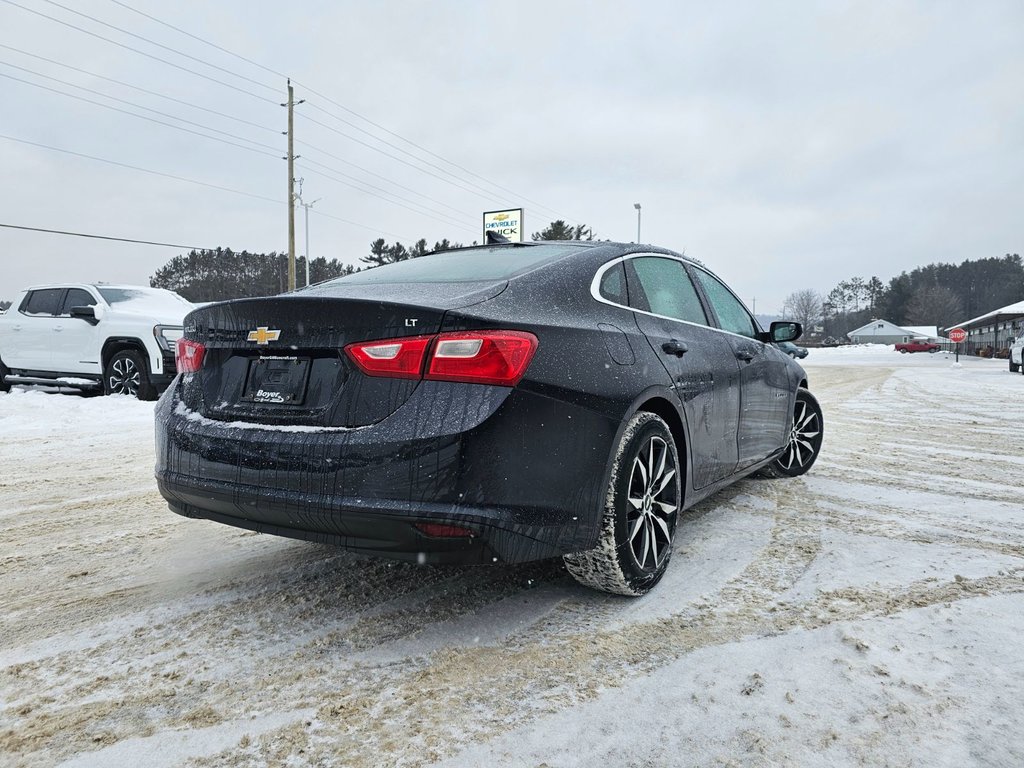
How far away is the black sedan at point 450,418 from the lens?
2.11m

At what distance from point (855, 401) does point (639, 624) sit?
11.3 meters

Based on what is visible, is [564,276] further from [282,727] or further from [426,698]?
[282,727]

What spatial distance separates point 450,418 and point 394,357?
280 mm

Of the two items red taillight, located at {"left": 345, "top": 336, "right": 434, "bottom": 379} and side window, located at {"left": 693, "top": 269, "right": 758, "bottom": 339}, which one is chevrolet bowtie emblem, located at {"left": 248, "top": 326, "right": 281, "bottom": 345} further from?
side window, located at {"left": 693, "top": 269, "right": 758, "bottom": 339}

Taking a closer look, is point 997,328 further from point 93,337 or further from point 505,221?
point 93,337

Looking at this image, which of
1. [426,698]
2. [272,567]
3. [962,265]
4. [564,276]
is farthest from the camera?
[962,265]

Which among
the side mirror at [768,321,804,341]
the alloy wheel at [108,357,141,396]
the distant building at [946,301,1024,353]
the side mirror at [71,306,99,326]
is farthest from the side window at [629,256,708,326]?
the distant building at [946,301,1024,353]

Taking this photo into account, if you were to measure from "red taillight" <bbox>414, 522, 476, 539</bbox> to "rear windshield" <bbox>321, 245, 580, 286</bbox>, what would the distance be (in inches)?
40.4

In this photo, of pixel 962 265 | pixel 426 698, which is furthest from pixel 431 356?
pixel 962 265

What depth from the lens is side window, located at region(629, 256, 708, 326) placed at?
320 centimetres

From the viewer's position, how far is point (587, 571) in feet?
8.54

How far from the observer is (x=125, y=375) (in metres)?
9.81

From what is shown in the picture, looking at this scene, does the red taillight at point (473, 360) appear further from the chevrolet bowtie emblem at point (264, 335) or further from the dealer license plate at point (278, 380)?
the chevrolet bowtie emblem at point (264, 335)

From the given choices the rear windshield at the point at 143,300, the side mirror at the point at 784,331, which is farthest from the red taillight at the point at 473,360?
the rear windshield at the point at 143,300
